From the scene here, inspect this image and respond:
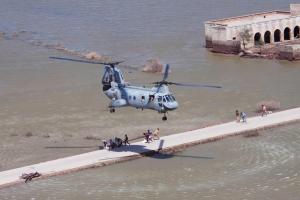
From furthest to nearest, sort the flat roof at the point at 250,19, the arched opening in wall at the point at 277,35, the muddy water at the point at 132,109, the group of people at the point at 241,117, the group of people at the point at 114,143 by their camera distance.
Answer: the arched opening in wall at the point at 277,35, the flat roof at the point at 250,19, the group of people at the point at 241,117, the group of people at the point at 114,143, the muddy water at the point at 132,109

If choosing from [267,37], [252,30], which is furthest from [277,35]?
[252,30]

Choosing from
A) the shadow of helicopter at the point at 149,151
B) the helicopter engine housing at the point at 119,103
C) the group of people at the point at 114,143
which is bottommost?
the shadow of helicopter at the point at 149,151

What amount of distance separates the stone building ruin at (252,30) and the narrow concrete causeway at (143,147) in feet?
72.3

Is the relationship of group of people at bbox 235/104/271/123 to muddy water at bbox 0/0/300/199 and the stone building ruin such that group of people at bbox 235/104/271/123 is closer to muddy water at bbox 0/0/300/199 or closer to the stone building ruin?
muddy water at bbox 0/0/300/199

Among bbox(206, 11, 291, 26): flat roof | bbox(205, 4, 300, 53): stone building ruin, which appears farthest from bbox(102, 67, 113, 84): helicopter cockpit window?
bbox(206, 11, 291, 26): flat roof

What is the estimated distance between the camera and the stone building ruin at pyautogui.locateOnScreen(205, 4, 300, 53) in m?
63.1

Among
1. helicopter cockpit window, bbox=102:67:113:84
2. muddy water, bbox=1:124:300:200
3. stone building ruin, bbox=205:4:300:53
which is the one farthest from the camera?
stone building ruin, bbox=205:4:300:53

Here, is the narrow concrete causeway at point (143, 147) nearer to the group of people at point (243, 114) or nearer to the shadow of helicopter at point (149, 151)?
the shadow of helicopter at point (149, 151)

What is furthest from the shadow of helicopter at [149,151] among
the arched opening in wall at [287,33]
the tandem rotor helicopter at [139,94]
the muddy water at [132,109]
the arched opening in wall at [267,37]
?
the arched opening in wall at [287,33]

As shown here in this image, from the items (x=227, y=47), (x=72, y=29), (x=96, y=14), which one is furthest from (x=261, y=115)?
(x=96, y=14)

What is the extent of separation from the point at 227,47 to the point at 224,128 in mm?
25179

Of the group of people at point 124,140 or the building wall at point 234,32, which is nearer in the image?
the group of people at point 124,140

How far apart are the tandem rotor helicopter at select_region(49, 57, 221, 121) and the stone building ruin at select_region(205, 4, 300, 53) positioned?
2706cm

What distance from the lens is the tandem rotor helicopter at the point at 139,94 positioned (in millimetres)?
34781
